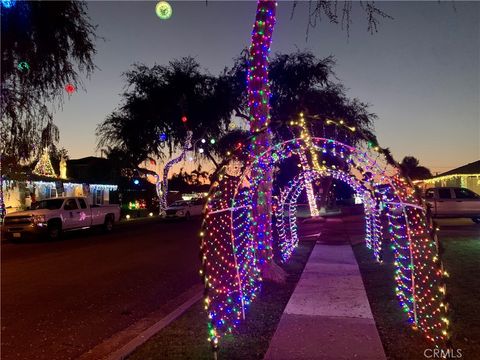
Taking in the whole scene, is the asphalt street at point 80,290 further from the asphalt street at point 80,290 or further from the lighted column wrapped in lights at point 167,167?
the lighted column wrapped in lights at point 167,167

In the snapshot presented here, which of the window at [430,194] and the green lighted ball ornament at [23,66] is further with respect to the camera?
the window at [430,194]

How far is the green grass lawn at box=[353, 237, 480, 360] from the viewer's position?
16.7ft

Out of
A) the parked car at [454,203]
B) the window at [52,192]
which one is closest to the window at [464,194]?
the parked car at [454,203]

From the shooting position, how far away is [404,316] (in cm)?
633

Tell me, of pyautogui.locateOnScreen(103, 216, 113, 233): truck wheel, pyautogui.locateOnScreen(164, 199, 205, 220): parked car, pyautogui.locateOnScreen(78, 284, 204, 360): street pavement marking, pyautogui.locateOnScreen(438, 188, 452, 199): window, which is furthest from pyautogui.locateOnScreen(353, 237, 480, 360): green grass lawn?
pyautogui.locateOnScreen(164, 199, 205, 220): parked car

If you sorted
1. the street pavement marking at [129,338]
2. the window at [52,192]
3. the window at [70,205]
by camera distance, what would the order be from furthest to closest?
the window at [52,192]
the window at [70,205]
the street pavement marking at [129,338]

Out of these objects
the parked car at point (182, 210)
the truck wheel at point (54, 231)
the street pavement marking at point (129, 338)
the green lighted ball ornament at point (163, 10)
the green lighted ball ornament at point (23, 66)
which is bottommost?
the street pavement marking at point (129, 338)

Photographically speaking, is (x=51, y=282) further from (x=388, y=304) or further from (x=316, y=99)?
(x=316, y=99)

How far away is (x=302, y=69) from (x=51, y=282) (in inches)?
800

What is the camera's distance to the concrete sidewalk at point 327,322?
4.92 meters

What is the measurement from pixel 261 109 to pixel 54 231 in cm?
1441

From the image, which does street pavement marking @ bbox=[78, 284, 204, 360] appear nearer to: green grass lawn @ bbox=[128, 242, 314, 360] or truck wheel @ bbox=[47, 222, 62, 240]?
green grass lawn @ bbox=[128, 242, 314, 360]

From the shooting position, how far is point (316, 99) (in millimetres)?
26406

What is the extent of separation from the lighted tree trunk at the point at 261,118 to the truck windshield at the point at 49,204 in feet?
48.0
